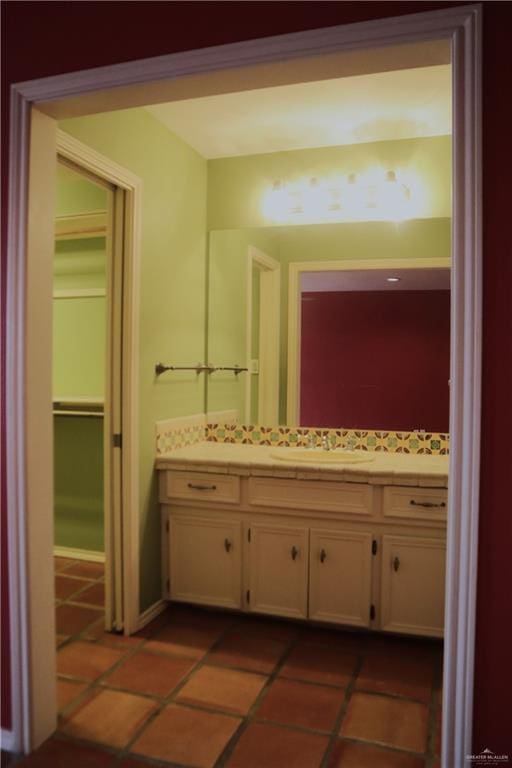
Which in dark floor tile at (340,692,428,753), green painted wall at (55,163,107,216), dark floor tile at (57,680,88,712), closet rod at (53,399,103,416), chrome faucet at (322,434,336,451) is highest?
green painted wall at (55,163,107,216)

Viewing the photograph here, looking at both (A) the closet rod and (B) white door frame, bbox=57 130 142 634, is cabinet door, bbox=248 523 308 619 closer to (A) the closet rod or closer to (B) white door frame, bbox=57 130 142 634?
(B) white door frame, bbox=57 130 142 634

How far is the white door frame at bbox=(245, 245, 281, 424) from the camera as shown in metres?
3.23

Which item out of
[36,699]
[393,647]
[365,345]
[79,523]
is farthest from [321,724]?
[79,523]

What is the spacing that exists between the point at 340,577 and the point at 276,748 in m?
0.85

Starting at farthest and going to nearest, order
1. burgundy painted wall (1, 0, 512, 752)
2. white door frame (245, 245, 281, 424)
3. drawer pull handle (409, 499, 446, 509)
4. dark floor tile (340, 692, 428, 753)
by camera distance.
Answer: white door frame (245, 245, 281, 424), drawer pull handle (409, 499, 446, 509), dark floor tile (340, 692, 428, 753), burgundy painted wall (1, 0, 512, 752)

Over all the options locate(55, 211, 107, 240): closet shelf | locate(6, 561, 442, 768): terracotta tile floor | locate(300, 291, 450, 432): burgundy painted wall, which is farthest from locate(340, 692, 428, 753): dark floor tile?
locate(55, 211, 107, 240): closet shelf

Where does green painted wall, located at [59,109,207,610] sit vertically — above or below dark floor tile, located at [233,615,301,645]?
above

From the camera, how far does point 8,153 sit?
174 centimetres

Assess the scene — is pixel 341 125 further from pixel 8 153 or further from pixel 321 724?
pixel 321 724

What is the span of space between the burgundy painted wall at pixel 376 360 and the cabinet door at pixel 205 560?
774mm

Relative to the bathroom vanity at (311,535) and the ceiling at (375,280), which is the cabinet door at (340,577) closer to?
Result: the bathroom vanity at (311,535)

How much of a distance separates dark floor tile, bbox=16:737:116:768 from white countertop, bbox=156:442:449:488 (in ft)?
3.99

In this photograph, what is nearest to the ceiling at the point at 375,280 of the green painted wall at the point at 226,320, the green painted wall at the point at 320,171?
the green painted wall at the point at 320,171

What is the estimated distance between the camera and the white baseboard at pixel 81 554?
3686 mm
